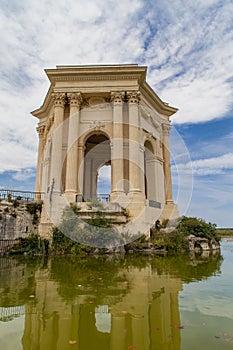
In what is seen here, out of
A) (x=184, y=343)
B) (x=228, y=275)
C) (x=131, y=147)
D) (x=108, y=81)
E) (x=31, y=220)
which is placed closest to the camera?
(x=184, y=343)

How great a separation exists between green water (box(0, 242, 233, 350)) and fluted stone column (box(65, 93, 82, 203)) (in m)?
8.38

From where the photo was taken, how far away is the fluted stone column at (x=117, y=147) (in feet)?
48.6

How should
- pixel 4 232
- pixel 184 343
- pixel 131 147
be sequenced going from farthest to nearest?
pixel 131 147 < pixel 4 232 < pixel 184 343

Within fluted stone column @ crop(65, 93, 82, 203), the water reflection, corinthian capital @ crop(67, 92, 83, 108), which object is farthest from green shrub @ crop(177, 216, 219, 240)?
corinthian capital @ crop(67, 92, 83, 108)

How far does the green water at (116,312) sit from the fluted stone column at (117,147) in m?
8.60

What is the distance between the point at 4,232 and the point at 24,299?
826cm

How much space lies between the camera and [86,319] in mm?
3480

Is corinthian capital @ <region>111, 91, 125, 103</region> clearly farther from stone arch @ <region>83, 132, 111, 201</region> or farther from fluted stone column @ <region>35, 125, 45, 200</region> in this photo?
fluted stone column @ <region>35, 125, 45, 200</region>

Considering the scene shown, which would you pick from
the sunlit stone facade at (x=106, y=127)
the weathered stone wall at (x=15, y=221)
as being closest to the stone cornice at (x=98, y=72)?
the sunlit stone facade at (x=106, y=127)

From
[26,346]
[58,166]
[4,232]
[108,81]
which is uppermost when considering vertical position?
[108,81]

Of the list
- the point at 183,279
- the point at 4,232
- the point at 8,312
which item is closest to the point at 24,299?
the point at 8,312

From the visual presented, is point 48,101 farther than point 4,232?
Yes

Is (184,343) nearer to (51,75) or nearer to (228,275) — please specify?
(228,275)

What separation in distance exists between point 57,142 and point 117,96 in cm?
473
